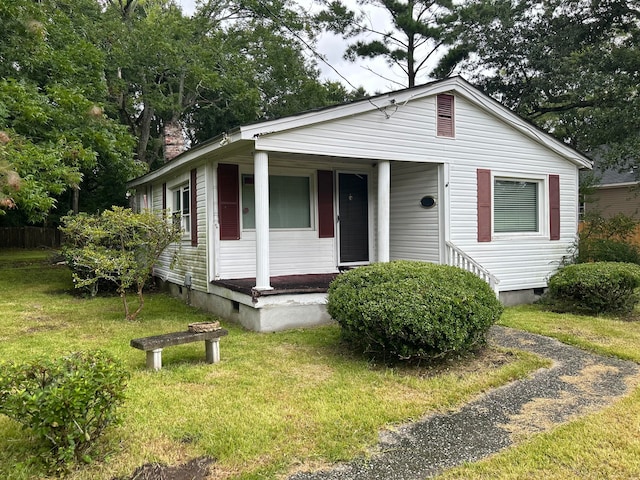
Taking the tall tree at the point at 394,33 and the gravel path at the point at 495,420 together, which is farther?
the tall tree at the point at 394,33

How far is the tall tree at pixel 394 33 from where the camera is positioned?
1734 centimetres

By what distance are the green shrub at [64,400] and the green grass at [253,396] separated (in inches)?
6.5

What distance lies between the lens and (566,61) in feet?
44.2

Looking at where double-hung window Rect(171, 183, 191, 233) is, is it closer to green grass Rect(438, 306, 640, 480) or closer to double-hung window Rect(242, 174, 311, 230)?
double-hung window Rect(242, 174, 311, 230)

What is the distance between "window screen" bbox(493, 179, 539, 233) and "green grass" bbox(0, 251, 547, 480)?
402 centimetres

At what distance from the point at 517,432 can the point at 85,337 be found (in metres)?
5.13

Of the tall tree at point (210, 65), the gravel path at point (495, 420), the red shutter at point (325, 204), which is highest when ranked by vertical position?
the tall tree at point (210, 65)

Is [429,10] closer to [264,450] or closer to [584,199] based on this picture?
[584,199]

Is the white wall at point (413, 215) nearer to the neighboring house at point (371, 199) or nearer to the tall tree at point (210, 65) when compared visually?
the neighboring house at point (371, 199)

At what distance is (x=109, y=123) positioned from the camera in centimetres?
1237

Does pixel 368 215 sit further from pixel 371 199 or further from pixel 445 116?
pixel 445 116

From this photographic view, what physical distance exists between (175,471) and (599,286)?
664 centimetres

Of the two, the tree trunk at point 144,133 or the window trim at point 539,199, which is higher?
the tree trunk at point 144,133

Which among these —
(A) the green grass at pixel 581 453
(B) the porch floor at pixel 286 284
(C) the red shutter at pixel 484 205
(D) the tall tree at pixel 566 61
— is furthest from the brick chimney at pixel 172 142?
(A) the green grass at pixel 581 453
